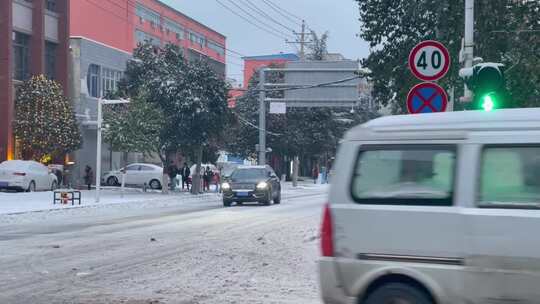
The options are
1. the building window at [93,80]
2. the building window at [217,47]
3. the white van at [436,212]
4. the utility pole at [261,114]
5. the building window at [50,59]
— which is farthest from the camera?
the building window at [217,47]

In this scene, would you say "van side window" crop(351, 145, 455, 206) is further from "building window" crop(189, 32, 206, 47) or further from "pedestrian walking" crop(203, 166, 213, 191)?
"building window" crop(189, 32, 206, 47)

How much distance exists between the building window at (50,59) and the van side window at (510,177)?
45015mm

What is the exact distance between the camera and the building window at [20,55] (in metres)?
45.5

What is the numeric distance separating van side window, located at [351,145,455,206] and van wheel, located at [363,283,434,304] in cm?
70

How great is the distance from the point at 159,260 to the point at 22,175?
27.3 m

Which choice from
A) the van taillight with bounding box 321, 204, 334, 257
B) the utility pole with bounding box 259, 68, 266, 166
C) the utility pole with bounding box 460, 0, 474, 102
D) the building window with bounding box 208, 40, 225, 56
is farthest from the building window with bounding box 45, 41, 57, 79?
the building window with bounding box 208, 40, 225, 56

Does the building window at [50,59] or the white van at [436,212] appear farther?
the building window at [50,59]

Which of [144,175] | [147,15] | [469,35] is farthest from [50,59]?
[469,35]

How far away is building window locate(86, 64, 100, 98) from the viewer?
53800mm

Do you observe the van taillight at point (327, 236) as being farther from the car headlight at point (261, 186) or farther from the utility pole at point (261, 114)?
the utility pole at point (261, 114)

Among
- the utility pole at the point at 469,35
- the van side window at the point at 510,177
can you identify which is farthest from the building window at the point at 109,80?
the van side window at the point at 510,177

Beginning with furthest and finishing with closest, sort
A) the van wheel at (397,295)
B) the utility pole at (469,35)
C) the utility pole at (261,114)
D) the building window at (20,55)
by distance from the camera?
the building window at (20,55)
the utility pole at (261,114)
the utility pole at (469,35)
the van wheel at (397,295)

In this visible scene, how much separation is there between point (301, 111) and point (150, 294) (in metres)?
55.0

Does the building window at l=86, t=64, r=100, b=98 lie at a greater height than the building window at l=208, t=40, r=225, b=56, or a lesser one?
lesser
